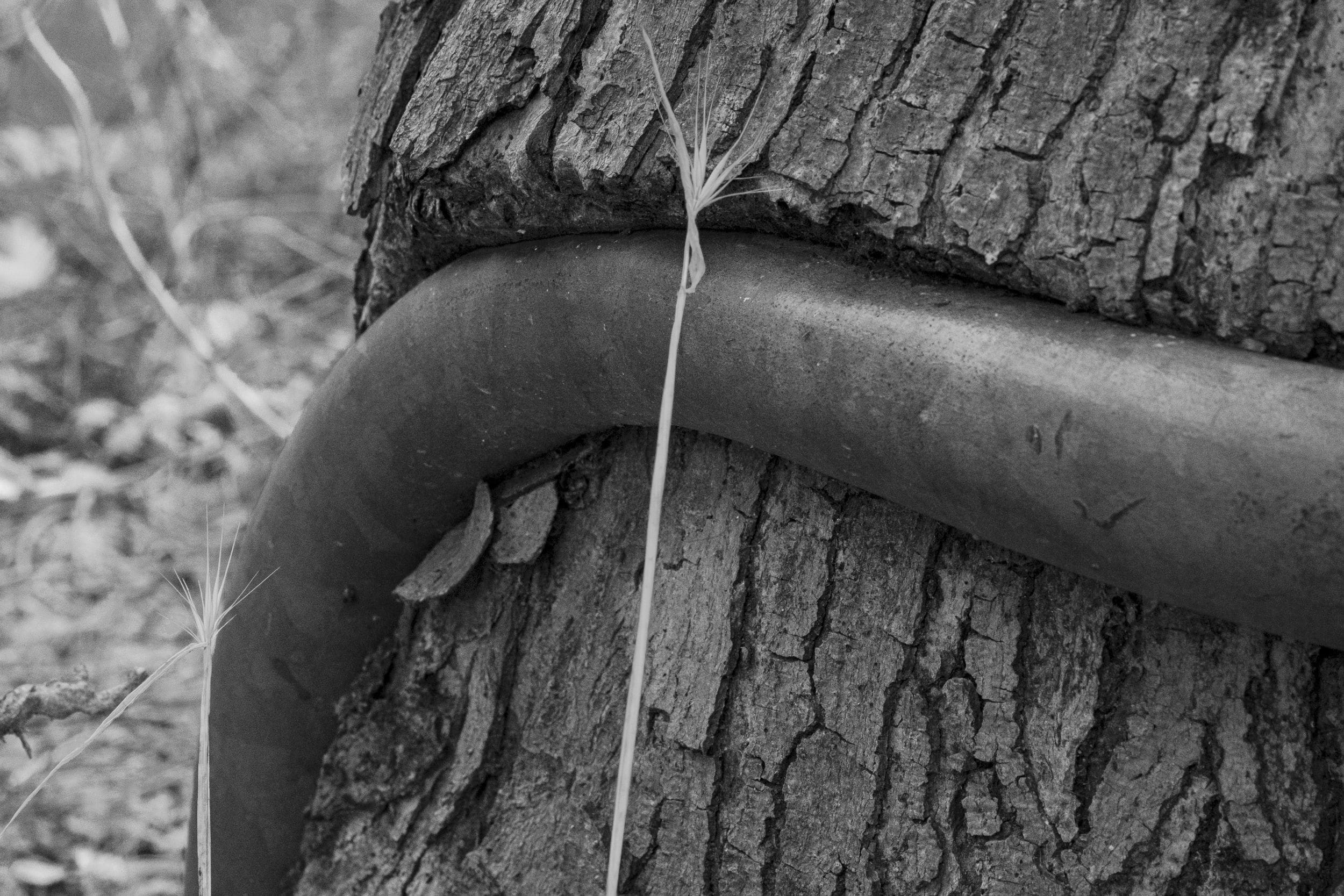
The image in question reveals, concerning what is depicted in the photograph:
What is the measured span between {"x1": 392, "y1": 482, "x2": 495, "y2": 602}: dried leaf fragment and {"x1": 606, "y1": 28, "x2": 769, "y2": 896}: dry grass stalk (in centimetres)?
42

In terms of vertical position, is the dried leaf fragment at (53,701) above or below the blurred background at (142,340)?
below

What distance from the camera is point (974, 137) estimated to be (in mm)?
878

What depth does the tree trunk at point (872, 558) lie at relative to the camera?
80 cm

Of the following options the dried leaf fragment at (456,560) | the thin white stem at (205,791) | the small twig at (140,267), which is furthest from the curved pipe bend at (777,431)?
the small twig at (140,267)

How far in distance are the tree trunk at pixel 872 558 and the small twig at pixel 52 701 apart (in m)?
0.31

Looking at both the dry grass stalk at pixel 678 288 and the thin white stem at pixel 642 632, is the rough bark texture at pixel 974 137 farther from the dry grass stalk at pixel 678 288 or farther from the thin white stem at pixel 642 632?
the thin white stem at pixel 642 632

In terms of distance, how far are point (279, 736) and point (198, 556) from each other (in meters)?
1.55

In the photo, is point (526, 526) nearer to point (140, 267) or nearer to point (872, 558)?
point (872, 558)

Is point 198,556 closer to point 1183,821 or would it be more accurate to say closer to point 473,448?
point 473,448

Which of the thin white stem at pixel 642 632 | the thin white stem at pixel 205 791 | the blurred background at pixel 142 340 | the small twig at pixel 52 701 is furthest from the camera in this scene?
the blurred background at pixel 142 340

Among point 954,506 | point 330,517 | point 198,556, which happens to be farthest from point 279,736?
point 198,556

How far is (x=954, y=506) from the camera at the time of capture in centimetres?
86

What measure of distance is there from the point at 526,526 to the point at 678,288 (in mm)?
399

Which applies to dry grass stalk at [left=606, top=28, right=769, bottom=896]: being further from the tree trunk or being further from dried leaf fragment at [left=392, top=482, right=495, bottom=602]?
dried leaf fragment at [left=392, top=482, right=495, bottom=602]
